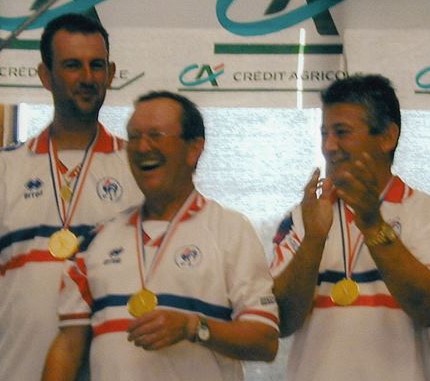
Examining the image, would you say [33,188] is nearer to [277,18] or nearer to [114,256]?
[114,256]

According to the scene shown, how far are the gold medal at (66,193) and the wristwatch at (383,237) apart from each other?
889mm

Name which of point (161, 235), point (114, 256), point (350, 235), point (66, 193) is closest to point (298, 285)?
point (350, 235)

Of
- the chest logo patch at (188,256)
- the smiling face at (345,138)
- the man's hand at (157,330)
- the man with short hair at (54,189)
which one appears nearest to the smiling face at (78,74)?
the man with short hair at (54,189)

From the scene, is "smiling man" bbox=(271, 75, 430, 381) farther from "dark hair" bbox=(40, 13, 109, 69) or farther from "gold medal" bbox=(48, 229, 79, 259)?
"dark hair" bbox=(40, 13, 109, 69)

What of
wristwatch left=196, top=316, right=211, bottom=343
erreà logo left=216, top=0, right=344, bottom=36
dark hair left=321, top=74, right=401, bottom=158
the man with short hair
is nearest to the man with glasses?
wristwatch left=196, top=316, right=211, bottom=343

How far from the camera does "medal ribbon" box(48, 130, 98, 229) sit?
3045 mm

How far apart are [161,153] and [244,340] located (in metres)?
0.56

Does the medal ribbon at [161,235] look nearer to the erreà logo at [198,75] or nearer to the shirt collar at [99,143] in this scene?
the shirt collar at [99,143]

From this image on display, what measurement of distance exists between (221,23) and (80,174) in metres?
0.69

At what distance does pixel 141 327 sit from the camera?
255cm

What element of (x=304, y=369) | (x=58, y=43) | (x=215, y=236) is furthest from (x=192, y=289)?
(x=58, y=43)

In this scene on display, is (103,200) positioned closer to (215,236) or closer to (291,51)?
(215,236)

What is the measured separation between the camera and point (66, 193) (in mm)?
3057

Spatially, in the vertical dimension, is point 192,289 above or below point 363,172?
below
